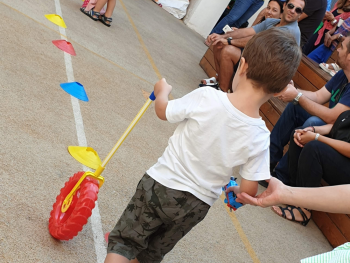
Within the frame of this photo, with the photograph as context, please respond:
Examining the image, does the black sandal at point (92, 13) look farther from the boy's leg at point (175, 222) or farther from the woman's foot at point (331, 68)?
the boy's leg at point (175, 222)

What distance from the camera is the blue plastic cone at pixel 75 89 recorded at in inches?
136

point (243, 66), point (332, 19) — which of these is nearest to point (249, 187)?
point (243, 66)

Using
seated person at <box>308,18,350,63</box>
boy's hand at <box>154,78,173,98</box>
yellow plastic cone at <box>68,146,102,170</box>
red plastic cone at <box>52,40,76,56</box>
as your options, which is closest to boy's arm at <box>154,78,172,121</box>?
boy's hand at <box>154,78,173,98</box>

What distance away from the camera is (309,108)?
373 cm

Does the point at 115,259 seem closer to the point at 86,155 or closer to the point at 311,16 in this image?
the point at 86,155

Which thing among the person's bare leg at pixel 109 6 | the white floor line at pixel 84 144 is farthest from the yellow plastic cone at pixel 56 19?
the person's bare leg at pixel 109 6

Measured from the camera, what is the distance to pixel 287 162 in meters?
3.90

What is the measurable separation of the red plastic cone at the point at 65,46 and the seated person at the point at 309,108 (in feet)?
8.06

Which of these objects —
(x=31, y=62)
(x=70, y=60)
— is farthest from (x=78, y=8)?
(x=31, y=62)

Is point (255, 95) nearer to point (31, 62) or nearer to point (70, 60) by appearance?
point (31, 62)

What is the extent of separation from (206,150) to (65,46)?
3242 mm

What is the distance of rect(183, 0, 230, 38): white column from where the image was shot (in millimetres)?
11047

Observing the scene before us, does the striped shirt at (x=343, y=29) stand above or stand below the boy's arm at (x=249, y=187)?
above

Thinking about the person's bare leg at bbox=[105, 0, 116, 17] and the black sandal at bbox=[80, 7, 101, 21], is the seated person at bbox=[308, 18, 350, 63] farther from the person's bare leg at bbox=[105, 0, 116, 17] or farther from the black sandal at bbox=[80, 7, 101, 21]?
the black sandal at bbox=[80, 7, 101, 21]
